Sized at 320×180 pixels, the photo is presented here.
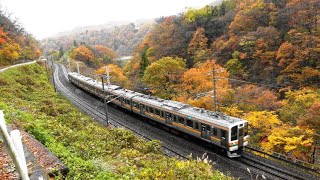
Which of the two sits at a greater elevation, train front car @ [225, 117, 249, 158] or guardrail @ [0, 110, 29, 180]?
guardrail @ [0, 110, 29, 180]

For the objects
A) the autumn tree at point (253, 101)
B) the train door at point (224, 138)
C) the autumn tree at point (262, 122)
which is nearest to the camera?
the train door at point (224, 138)

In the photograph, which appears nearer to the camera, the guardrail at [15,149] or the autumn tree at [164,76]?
the guardrail at [15,149]

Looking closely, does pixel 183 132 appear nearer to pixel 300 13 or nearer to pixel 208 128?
pixel 208 128

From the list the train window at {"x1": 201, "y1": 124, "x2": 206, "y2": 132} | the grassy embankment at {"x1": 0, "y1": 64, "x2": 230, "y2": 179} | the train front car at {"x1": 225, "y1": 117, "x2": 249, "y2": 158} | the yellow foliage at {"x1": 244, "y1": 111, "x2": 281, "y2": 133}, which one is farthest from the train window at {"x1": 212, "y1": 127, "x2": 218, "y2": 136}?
the grassy embankment at {"x1": 0, "y1": 64, "x2": 230, "y2": 179}

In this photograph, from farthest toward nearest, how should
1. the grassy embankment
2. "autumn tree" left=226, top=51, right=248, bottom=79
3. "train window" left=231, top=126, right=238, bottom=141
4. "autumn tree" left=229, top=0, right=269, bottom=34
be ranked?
1. "autumn tree" left=229, top=0, right=269, bottom=34
2. "autumn tree" left=226, top=51, right=248, bottom=79
3. "train window" left=231, top=126, right=238, bottom=141
4. the grassy embankment

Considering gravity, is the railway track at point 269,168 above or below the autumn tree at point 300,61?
below

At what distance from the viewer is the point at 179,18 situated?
196ft

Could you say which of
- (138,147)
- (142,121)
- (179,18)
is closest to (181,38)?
(179,18)

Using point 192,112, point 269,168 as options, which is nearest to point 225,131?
point 269,168

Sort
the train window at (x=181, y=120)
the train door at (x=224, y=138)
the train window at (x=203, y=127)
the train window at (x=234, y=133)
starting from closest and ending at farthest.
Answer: the train window at (x=234, y=133)
the train door at (x=224, y=138)
the train window at (x=203, y=127)
the train window at (x=181, y=120)

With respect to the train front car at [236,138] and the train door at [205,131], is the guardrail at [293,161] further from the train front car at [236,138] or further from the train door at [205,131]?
the train door at [205,131]

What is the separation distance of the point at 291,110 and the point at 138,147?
13722 millimetres

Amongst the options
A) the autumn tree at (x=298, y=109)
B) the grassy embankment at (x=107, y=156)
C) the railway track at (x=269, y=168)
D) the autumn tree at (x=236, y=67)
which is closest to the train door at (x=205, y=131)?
the railway track at (x=269, y=168)

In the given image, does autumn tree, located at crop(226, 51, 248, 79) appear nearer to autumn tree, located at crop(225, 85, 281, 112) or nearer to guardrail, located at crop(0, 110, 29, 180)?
autumn tree, located at crop(225, 85, 281, 112)
